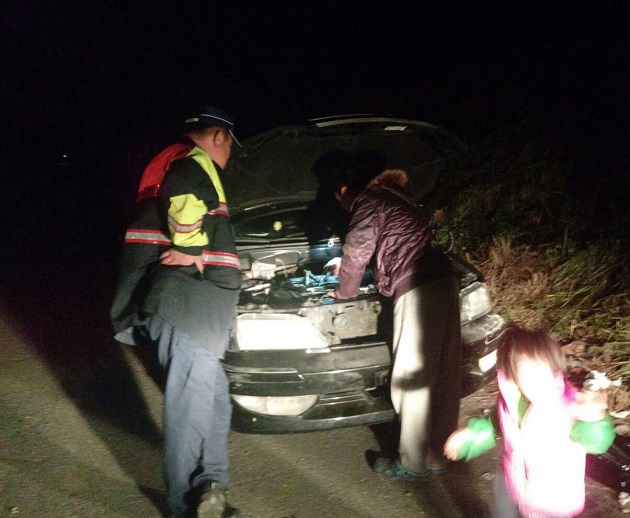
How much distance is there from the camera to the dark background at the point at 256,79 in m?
7.57

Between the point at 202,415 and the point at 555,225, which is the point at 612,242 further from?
the point at 202,415

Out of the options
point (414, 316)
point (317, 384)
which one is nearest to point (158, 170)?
point (317, 384)

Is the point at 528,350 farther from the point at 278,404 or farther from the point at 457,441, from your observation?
the point at 278,404

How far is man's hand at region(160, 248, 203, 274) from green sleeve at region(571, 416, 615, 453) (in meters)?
1.60

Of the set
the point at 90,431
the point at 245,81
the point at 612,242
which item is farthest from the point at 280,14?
the point at 90,431

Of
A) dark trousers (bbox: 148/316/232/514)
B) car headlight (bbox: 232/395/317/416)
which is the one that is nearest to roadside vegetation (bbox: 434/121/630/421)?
car headlight (bbox: 232/395/317/416)

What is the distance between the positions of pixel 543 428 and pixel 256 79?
17.9m

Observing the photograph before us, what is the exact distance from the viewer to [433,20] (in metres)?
14.5

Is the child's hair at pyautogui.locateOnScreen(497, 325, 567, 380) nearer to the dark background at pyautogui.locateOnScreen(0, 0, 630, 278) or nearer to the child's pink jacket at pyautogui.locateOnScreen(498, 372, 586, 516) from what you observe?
the child's pink jacket at pyautogui.locateOnScreen(498, 372, 586, 516)

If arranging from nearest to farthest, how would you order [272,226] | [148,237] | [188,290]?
[188,290] → [148,237] → [272,226]

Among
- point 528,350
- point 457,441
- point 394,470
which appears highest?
point 528,350

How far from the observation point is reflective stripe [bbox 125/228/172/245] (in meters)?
2.75

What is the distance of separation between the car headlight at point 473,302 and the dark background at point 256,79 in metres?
1.88

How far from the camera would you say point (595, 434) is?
1.95 m
